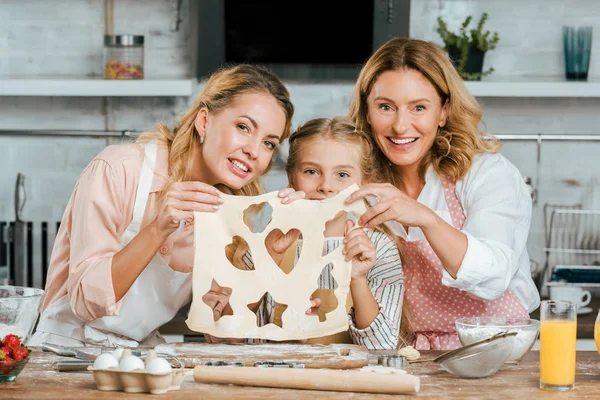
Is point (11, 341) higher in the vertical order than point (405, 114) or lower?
lower

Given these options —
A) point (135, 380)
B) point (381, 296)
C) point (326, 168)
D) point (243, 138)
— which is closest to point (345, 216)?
point (326, 168)

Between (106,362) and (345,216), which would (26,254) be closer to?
(345,216)

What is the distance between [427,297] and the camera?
2213 mm

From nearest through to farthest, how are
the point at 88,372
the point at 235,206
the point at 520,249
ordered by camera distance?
the point at 88,372 < the point at 235,206 < the point at 520,249

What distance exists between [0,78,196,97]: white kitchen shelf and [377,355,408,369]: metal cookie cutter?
74.9 inches

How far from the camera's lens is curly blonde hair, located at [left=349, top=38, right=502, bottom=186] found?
7.23 ft

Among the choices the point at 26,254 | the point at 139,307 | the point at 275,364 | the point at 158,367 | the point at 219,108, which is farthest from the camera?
the point at 26,254

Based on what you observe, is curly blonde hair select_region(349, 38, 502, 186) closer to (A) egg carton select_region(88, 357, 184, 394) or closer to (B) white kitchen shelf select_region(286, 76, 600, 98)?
(A) egg carton select_region(88, 357, 184, 394)

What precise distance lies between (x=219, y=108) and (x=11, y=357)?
0.80 m

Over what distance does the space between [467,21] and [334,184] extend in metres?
1.56

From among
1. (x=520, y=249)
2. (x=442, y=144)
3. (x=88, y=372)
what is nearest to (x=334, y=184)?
(x=442, y=144)

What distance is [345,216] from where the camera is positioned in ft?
7.59

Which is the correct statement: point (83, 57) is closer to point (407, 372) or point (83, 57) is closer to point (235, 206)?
point (235, 206)

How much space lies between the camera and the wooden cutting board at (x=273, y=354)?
172cm
